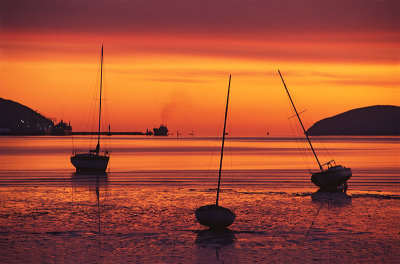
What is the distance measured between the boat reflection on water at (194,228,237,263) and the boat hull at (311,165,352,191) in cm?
1950

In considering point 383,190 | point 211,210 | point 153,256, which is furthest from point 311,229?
point 383,190

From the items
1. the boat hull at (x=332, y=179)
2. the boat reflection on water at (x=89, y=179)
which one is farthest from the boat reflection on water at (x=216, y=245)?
the boat reflection on water at (x=89, y=179)

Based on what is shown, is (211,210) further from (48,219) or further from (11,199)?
(11,199)

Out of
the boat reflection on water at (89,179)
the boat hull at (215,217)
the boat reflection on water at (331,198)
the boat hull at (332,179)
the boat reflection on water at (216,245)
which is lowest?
the boat reflection on water at (216,245)

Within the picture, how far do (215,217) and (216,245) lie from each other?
2.88 metres

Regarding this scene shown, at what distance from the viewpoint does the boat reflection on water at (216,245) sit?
70.6 feet

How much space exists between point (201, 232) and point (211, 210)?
1292 millimetres

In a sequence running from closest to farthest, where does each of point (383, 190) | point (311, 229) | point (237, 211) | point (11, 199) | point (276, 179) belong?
point (311, 229)
point (237, 211)
point (11, 199)
point (383, 190)
point (276, 179)

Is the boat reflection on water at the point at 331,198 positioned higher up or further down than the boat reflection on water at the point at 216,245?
higher up

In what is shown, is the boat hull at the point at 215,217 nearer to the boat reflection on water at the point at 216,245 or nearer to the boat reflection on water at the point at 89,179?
the boat reflection on water at the point at 216,245

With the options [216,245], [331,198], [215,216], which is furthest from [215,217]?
[331,198]

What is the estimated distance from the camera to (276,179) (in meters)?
55.6

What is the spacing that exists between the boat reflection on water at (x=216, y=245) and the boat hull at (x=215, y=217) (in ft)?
1.49

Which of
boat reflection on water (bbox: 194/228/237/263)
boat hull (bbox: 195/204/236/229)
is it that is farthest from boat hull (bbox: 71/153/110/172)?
boat hull (bbox: 195/204/236/229)
